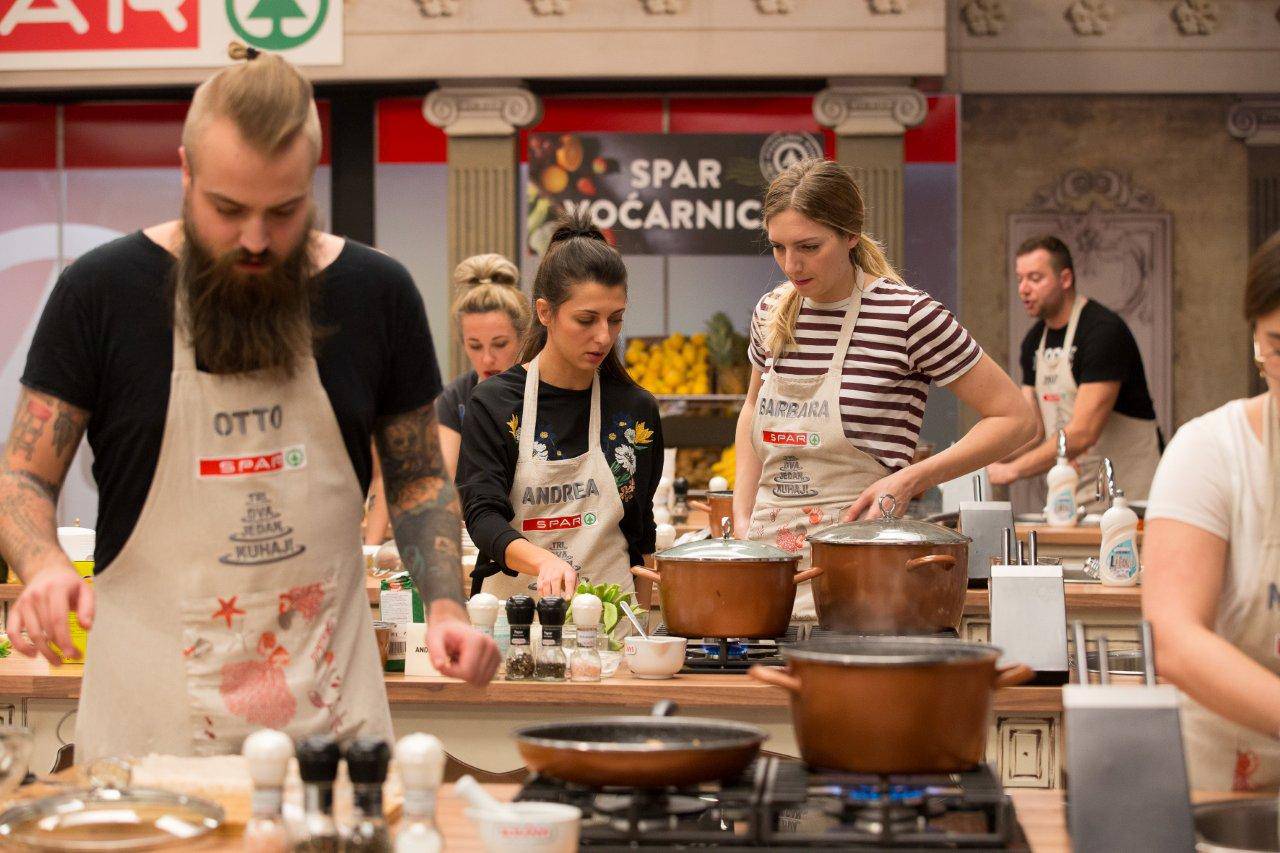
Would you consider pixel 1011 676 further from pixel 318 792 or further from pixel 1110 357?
pixel 1110 357

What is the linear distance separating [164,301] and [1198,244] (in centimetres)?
859

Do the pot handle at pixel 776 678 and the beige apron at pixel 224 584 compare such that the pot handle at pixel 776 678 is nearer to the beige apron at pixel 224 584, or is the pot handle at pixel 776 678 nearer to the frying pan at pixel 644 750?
the frying pan at pixel 644 750

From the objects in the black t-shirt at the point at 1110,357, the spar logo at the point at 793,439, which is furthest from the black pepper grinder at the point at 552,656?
the black t-shirt at the point at 1110,357

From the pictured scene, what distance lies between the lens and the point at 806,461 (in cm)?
326

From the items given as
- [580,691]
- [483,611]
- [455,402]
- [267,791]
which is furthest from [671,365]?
[267,791]

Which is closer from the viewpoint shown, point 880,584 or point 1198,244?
point 880,584

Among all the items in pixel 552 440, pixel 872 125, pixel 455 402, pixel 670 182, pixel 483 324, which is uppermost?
pixel 872 125

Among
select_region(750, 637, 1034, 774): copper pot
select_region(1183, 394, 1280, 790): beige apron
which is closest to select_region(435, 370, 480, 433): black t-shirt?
select_region(1183, 394, 1280, 790): beige apron

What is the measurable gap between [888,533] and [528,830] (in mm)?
1351

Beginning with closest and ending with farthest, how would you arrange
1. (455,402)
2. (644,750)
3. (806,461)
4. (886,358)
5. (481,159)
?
(644,750) → (886,358) → (806,461) → (455,402) → (481,159)

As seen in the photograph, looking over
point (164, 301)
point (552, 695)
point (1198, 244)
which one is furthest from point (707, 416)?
point (164, 301)

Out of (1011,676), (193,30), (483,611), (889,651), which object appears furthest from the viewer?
(193,30)

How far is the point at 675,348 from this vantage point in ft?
25.2

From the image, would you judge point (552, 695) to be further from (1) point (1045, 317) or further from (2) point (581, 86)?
(2) point (581, 86)
